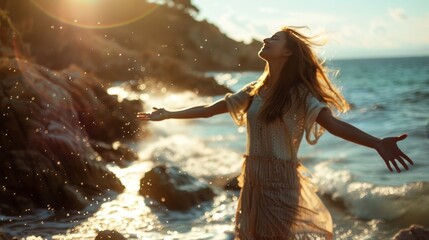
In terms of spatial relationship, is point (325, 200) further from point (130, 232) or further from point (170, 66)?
point (170, 66)

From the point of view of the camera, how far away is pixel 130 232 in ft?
26.5

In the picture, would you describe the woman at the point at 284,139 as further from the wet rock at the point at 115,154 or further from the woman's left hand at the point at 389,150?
the wet rock at the point at 115,154

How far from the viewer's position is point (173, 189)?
9.66 m

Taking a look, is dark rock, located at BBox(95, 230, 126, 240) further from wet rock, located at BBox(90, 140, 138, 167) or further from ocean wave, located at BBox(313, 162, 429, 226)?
wet rock, located at BBox(90, 140, 138, 167)

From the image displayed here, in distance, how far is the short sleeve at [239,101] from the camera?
4047 millimetres

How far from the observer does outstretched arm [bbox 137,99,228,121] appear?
4.20 metres

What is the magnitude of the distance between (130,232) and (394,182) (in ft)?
21.6

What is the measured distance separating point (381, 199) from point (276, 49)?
8210mm

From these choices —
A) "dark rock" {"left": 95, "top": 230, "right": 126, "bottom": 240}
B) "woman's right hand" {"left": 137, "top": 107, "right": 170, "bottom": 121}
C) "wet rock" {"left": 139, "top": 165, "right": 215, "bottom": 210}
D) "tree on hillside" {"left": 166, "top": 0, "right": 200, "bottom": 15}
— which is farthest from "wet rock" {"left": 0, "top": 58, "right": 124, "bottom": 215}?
"tree on hillside" {"left": 166, "top": 0, "right": 200, "bottom": 15}

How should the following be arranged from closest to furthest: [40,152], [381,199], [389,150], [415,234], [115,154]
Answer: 1. [389,150]
2. [415,234]
3. [40,152]
4. [381,199]
5. [115,154]

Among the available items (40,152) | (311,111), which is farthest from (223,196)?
(311,111)

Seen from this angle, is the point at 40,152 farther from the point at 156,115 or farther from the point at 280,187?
the point at 280,187

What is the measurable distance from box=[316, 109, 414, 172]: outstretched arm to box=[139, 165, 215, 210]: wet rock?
6062mm

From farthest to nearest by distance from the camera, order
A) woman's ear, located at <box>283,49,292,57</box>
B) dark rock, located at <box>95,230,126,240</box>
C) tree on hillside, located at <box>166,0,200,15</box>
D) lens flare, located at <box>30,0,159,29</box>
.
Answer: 1. tree on hillside, located at <box>166,0,200,15</box>
2. lens flare, located at <box>30,0,159,29</box>
3. dark rock, located at <box>95,230,126,240</box>
4. woman's ear, located at <box>283,49,292,57</box>
